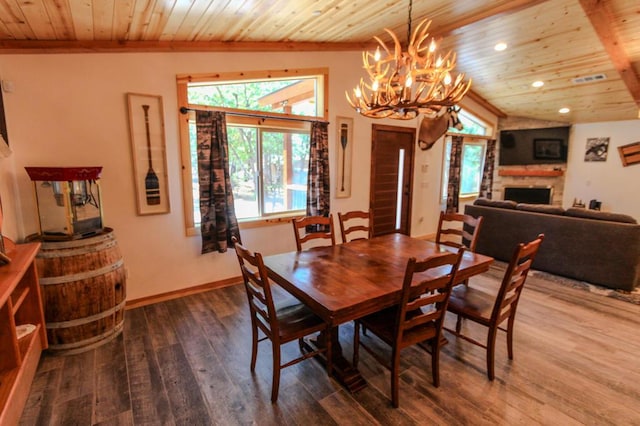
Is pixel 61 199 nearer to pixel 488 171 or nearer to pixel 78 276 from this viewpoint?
pixel 78 276

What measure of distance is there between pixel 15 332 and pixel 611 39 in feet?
20.0

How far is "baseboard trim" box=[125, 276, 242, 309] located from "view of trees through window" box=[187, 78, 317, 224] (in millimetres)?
744

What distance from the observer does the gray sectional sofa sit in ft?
10.9

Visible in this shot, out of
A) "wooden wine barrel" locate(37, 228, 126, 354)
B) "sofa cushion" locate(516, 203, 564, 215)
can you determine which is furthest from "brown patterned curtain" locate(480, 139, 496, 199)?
"wooden wine barrel" locate(37, 228, 126, 354)

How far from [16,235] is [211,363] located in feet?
5.94

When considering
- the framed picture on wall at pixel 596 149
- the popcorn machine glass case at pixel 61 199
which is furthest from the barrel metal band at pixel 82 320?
the framed picture on wall at pixel 596 149

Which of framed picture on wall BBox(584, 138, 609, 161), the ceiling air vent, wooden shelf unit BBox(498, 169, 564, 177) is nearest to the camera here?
the ceiling air vent

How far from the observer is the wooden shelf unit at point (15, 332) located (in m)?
1.48

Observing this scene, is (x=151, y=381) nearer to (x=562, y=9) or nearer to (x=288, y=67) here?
(x=288, y=67)

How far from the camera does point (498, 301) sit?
194 cm

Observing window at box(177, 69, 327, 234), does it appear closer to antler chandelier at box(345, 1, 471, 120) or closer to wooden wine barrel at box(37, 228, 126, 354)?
wooden wine barrel at box(37, 228, 126, 354)

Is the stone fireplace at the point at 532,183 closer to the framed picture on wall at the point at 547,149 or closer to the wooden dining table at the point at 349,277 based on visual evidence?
the framed picture on wall at the point at 547,149

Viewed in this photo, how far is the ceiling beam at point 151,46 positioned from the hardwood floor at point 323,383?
2.37 metres

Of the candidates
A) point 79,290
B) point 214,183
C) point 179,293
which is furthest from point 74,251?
point 214,183
